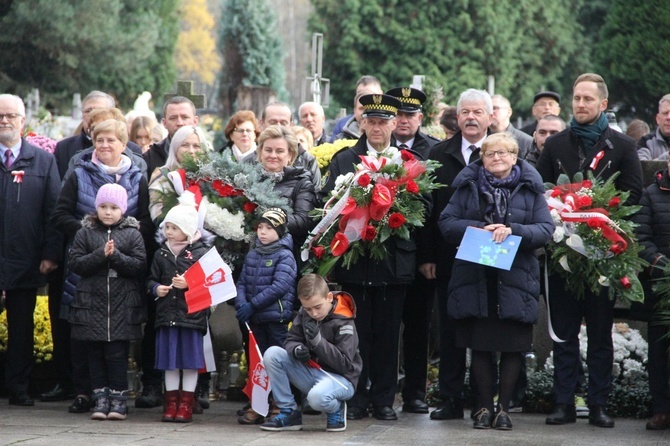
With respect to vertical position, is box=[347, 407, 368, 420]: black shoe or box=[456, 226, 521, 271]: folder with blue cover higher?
box=[456, 226, 521, 271]: folder with blue cover

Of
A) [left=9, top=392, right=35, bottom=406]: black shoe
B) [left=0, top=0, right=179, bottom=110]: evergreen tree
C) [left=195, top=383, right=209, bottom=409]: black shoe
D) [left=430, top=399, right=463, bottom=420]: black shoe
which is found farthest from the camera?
[left=0, top=0, right=179, bottom=110]: evergreen tree

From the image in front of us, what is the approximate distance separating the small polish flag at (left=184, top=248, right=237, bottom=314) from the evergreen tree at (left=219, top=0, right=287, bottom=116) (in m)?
41.1

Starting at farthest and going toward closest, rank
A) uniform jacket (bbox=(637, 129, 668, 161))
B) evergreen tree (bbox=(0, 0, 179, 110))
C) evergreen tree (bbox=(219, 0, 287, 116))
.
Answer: evergreen tree (bbox=(219, 0, 287, 116)) < evergreen tree (bbox=(0, 0, 179, 110)) < uniform jacket (bbox=(637, 129, 668, 161))

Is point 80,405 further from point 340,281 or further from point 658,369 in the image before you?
point 658,369

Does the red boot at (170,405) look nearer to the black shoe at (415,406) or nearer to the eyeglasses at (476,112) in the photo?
the black shoe at (415,406)

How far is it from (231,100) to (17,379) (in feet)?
126

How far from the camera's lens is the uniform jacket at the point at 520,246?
9156mm

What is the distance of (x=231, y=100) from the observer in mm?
48531

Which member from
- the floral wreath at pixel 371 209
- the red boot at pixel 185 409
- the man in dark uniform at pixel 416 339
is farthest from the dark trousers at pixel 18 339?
the man in dark uniform at pixel 416 339

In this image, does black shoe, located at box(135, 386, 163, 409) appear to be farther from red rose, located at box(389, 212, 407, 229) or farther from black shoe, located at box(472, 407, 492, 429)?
black shoe, located at box(472, 407, 492, 429)

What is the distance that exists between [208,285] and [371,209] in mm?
1358

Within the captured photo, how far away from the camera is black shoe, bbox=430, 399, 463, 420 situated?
9.80 m

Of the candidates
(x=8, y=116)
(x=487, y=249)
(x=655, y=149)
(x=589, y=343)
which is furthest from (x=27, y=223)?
(x=655, y=149)

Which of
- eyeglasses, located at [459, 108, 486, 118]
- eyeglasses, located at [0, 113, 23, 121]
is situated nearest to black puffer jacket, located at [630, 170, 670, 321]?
eyeglasses, located at [459, 108, 486, 118]
